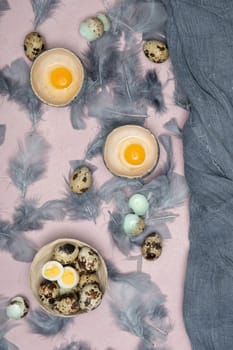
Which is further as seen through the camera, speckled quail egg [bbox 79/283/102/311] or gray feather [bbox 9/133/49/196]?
gray feather [bbox 9/133/49/196]

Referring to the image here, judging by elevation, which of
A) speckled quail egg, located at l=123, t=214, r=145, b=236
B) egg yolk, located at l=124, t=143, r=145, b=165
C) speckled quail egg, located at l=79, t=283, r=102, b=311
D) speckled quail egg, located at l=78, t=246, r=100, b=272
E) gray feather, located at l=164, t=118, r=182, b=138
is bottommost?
speckled quail egg, located at l=79, t=283, r=102, b=311

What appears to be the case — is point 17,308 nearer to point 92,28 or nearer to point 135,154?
point 135,154

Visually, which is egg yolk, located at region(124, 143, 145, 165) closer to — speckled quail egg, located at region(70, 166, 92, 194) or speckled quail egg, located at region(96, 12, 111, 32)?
speckled quail egg, located at region(70, 166, 92, 194)

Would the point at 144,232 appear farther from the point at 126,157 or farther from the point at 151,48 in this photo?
the point at 151,48

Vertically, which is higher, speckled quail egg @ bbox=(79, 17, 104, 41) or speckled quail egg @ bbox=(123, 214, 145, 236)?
speckled quail egg @ bbox=(79, 17, 104, 41)

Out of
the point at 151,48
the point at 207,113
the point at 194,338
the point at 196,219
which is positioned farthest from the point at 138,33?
the point at 194,338

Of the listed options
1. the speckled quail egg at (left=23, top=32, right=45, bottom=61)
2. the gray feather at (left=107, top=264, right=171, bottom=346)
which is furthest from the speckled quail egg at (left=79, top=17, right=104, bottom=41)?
the gray feather at (left=107, top=264, right=171, bottom=346)
